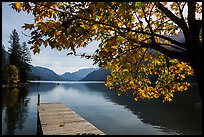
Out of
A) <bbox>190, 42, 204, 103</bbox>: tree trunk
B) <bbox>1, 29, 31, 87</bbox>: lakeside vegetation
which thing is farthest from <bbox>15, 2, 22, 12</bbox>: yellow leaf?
<bbox>1, 29, 31, 87</bbox>: lakeside vegetation

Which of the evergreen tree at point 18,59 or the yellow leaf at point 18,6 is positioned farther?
the evergreen tree at point 18,59

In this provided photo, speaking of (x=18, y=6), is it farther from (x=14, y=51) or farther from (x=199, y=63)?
(x=14, y=51)

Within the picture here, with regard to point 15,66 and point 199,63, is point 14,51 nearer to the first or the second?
point 15,66


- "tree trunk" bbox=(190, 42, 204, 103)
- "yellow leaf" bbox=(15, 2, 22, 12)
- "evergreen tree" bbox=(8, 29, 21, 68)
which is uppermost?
"evergreen tree" bbox=(8, 29, 21, 68)

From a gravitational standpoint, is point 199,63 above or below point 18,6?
below

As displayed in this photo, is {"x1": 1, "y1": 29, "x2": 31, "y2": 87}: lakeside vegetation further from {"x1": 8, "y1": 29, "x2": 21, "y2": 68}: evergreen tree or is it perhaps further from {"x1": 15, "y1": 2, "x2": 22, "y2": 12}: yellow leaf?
{"x1": 15, "y1": 2, "x2": 22, "y2": 12}: yellow leaf

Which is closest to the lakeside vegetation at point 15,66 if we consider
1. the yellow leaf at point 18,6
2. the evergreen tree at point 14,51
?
the evergreen tree at point 14,51

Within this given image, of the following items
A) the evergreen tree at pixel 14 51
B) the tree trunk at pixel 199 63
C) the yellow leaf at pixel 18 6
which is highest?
the evergreen tree at pixel 14 51

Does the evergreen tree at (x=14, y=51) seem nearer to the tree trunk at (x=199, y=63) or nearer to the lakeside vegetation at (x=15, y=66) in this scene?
the lakeside vegetation at (x=15, y=66)

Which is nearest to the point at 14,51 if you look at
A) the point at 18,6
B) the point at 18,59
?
the point at 18,59

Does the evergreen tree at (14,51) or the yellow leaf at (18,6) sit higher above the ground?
the evergreen tree at (14,51)

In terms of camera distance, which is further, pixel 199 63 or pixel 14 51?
pixel 14 51

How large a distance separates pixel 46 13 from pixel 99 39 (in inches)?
83.4

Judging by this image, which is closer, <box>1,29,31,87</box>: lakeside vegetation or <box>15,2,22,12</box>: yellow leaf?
<box>15,2,22,12</box>: yellow leaf
